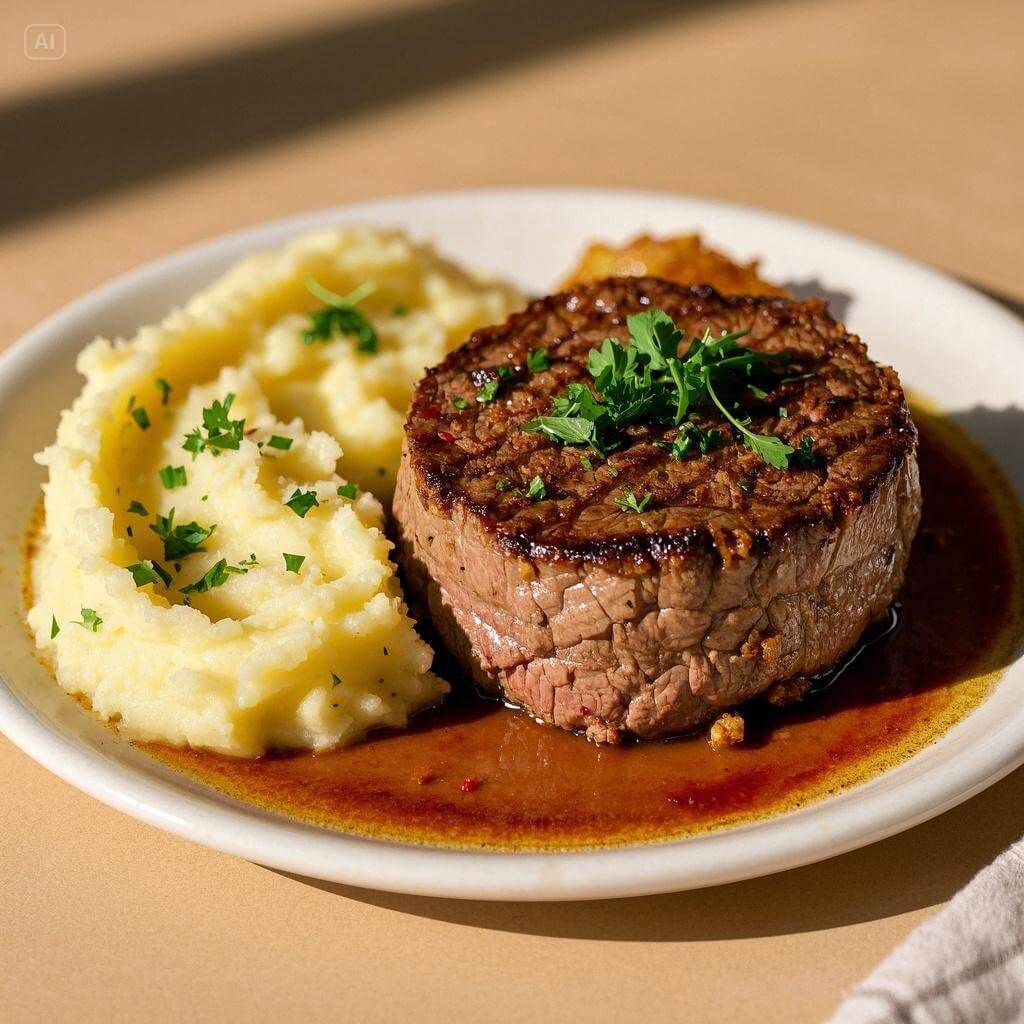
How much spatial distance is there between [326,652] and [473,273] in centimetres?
373

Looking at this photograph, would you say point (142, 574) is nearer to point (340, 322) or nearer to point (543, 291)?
point (340, 322)

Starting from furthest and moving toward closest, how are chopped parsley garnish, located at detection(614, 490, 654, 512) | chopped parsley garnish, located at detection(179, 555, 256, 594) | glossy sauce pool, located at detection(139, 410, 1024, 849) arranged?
chopped parsley garnish, located at detection(179, 555, 256, 594) < chopped parsley garnish, located at detection(614, 490, 654, 512) < glossy sauce pool, located at detection(139, 410, 1024, 849)

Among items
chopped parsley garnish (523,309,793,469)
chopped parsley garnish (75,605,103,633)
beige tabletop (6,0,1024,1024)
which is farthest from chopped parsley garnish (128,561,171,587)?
chopped parsley garnish (523,309,793,469)

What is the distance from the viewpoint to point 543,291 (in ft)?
27.3

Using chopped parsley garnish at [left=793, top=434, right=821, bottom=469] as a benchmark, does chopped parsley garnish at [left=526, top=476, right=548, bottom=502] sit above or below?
below

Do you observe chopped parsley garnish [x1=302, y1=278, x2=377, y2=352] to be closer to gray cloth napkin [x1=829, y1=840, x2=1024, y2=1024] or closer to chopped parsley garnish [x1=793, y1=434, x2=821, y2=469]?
chopped parsley garnish [x1=793, y1=434, x2=821, y2=469]

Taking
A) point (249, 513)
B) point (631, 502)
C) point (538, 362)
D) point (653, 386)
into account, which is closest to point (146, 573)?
point (249, 513)

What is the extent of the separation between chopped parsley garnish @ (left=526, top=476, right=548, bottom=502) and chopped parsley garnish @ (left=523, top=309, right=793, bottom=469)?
0.94 feet

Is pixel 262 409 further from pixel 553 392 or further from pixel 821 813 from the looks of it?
pixel 821 813

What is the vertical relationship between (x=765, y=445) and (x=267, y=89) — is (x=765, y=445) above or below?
below

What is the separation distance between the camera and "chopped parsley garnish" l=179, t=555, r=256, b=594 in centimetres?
553

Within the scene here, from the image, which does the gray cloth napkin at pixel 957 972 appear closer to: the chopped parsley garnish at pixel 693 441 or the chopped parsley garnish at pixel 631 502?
the chopped parsley garnish at pixel 631 502

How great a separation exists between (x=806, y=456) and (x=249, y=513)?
7.71ft

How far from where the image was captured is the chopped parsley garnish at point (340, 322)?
22.5ft
